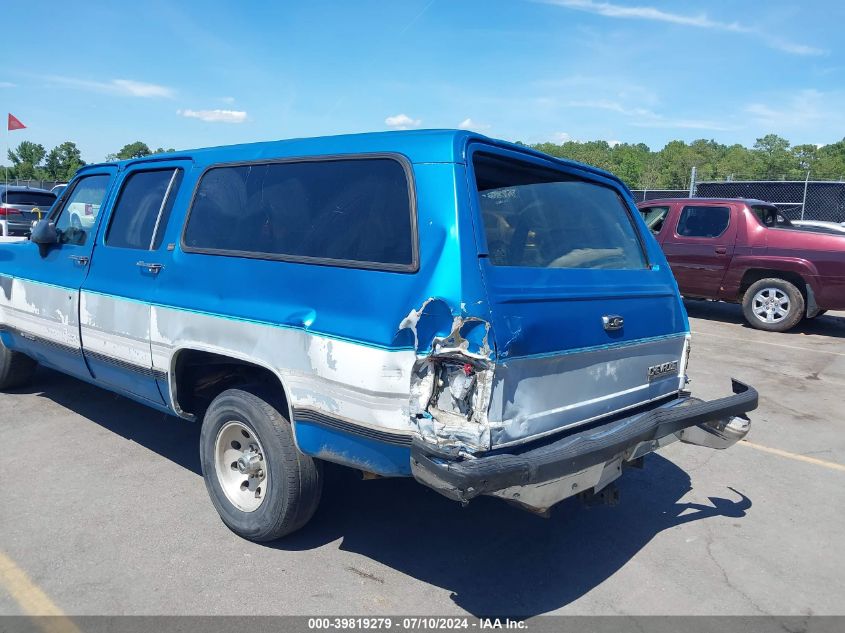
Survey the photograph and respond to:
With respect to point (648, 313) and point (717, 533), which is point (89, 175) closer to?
point (648, 313)

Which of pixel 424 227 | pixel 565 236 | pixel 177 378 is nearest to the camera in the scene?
pixel 424 227

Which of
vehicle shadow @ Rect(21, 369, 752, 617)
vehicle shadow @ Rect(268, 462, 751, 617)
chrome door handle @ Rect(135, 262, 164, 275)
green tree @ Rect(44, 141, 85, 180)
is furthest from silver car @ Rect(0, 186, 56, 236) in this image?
green tree @ Rect(44, 141, 85, 180)

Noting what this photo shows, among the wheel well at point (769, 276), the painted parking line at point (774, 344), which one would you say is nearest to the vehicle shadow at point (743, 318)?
the wheel well at point (769, 276)

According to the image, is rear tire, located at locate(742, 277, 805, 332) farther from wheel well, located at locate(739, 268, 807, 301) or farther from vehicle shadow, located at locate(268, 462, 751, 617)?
vehicle shadow, located at locate(268, 462, 751, 617)

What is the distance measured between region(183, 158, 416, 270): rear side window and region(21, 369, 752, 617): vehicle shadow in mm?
1571

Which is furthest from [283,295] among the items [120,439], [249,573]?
[120,439]

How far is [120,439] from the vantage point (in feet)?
15.9

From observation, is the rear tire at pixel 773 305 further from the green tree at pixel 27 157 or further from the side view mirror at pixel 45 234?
the green tree at pixel 27 157

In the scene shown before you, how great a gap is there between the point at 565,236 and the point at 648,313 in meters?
0.62

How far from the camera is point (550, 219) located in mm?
3441

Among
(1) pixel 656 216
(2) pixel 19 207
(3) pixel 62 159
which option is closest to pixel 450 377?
(1) pixel 656 216

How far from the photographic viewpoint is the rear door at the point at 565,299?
2.75 metres

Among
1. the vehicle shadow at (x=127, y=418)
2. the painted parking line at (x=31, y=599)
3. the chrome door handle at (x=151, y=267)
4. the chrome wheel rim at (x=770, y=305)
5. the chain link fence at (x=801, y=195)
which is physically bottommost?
the painted parking line at (x=31, y=599)

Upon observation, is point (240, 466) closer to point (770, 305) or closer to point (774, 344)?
point (774, 344)
